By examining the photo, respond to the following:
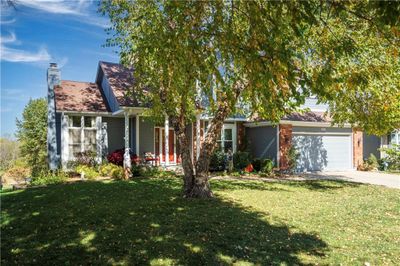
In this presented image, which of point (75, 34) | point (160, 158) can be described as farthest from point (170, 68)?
point (160, 158)

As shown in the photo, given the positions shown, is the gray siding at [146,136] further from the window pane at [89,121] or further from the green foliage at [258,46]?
the green foliage at [258,46]

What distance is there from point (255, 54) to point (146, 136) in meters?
15.7

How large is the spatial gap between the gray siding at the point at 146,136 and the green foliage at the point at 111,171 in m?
2.82

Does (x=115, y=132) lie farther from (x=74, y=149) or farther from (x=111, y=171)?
(x=111, y=171)

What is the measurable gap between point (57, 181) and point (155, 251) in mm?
10017

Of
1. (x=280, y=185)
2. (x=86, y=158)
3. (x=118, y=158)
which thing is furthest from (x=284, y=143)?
(x=86, y=158)

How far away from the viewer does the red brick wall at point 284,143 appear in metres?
20.1

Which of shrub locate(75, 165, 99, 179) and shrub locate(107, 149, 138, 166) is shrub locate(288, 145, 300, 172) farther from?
shrub locate(75, 165, 99, 179)

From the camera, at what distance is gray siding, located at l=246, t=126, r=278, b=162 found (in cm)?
2047

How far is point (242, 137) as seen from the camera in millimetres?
22188

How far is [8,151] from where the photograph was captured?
28656mm

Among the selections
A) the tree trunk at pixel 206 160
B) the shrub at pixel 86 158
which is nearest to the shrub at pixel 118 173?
the shrub at pixel 86 158

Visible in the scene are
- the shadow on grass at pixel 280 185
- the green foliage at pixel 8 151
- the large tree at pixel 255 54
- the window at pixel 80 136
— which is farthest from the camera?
the green foliage at pixel 8 151

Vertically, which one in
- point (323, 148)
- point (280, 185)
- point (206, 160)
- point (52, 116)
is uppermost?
point (52, 116)
